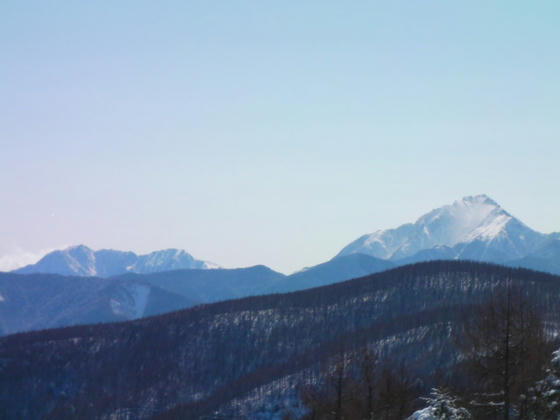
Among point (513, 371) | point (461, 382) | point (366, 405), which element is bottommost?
point (461, 382)

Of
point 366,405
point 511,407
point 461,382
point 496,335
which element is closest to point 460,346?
point 496,335

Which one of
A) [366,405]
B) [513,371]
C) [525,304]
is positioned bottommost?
[366,405]

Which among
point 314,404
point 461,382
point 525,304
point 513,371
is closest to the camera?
point 513,371

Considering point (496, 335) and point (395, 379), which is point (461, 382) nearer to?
point (395, 379)

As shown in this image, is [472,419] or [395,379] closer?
[472,419]

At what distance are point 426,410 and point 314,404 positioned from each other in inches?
434

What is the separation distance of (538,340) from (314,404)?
62.0ft

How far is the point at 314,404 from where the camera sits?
52219mm

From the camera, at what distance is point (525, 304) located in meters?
42.1

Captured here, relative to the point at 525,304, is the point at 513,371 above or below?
below

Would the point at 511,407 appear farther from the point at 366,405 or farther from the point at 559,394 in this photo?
the point at 366,405

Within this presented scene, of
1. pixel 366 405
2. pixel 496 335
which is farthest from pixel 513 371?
pixel 366 405

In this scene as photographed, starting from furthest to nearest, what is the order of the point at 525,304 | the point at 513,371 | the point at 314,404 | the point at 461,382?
the point at 461,382 → the point at 314,404 → the point at 525,304 → the point at 513,371

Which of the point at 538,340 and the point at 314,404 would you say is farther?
the point at 314,404
